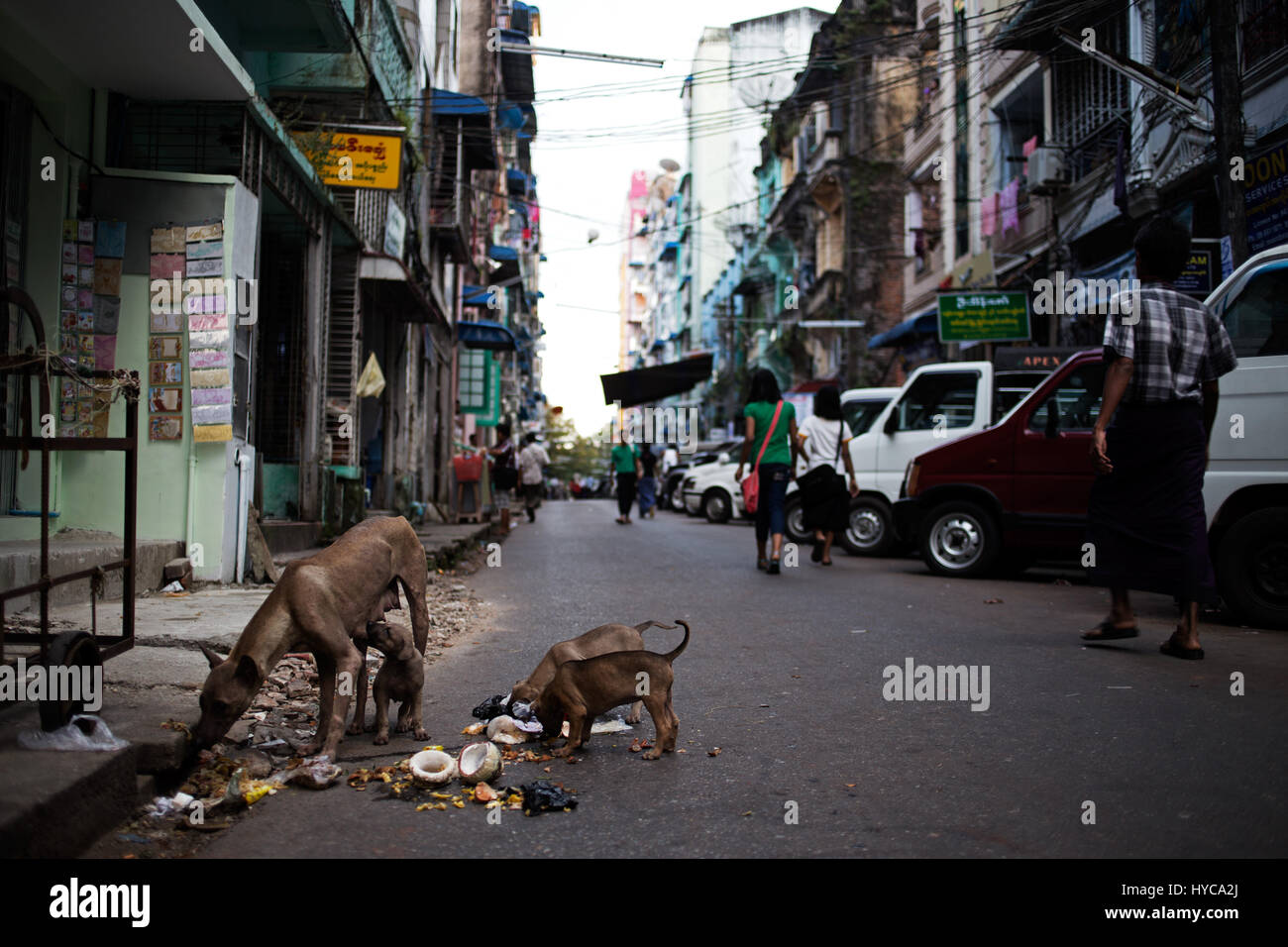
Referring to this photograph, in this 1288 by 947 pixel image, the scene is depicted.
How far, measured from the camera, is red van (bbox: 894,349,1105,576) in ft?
30.2

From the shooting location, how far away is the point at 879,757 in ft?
12.1

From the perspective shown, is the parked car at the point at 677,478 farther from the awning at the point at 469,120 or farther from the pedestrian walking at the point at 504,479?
the awning at the point at 469,120

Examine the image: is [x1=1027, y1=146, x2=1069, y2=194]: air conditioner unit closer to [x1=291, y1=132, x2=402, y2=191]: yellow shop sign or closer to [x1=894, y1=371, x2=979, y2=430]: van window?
[x1=894, y1=371, x2=979, y2=430]: van window

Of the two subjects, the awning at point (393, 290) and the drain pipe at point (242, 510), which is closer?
the drain pipe at point (242, 510)

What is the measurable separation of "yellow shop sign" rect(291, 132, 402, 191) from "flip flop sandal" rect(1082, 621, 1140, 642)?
9481 mm

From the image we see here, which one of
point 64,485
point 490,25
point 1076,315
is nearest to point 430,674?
point 64,485

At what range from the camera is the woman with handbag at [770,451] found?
10133mm

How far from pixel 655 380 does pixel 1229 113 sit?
695 inches

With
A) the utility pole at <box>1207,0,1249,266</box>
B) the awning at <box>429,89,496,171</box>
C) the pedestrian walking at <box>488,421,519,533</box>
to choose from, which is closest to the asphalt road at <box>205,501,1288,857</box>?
the utility pole at <box>1207,0,1249,266</box>

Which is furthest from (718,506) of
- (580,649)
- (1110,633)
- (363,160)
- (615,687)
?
(615,687)

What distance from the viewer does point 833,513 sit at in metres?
11.2

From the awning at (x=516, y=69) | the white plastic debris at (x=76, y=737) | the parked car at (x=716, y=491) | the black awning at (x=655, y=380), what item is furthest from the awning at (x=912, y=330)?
the white plastic debris at (x=76, y=737)

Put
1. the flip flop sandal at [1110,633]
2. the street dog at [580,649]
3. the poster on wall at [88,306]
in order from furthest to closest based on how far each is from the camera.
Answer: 1. the poster on wall at [88,306]
2. the flip flop sandal at [1110,633]
3. the street dog at [580,649]

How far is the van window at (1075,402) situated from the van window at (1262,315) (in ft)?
5.35
